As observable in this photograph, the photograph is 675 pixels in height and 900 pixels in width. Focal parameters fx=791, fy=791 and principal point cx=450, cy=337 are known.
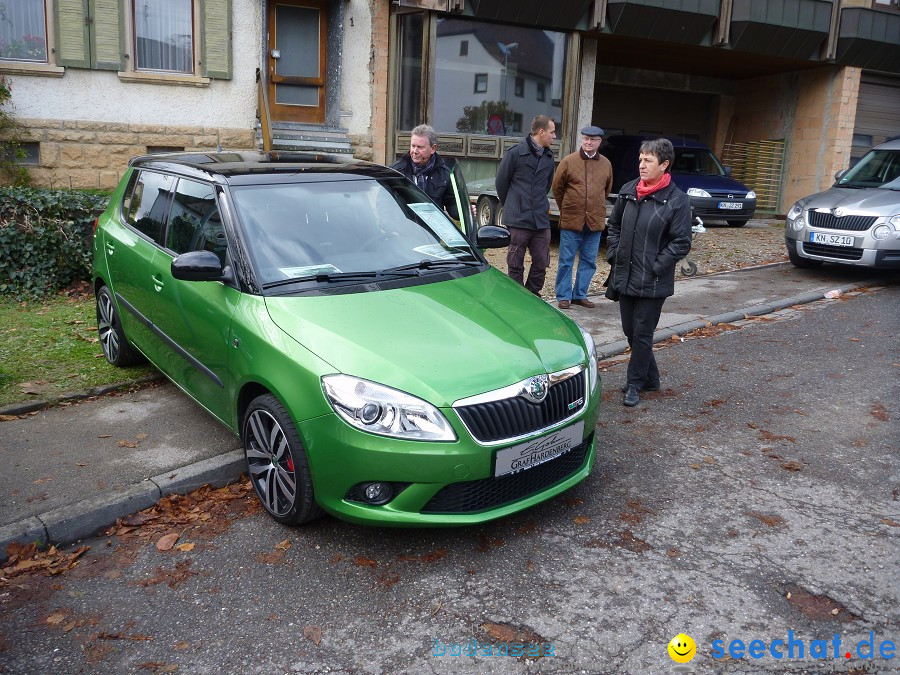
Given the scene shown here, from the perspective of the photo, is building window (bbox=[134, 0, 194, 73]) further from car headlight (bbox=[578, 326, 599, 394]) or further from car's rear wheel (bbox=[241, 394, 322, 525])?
car headlight (bbox=[578, 326, 599, 394])

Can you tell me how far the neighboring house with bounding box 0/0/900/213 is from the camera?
12914 millimetres

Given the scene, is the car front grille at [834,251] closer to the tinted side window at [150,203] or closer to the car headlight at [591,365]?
the car headlight at [591,365]

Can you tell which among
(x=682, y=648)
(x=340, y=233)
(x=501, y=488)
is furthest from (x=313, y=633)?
(x=340, y=233)

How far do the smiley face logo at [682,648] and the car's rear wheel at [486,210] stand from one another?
1092cm

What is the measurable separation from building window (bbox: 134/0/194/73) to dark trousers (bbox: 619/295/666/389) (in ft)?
34.9

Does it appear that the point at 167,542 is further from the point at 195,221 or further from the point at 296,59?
the point at 296,59

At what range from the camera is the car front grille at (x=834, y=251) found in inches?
402

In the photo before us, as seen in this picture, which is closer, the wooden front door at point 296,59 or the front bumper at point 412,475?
the front bumper at point 412,475

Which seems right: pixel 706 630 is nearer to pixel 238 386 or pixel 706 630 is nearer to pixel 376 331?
pixel 376 331

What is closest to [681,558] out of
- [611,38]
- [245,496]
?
[245,496]

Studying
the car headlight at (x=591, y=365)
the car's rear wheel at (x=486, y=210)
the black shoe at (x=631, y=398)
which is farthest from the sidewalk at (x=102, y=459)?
the car's rear wheel at (x=486, y=210)

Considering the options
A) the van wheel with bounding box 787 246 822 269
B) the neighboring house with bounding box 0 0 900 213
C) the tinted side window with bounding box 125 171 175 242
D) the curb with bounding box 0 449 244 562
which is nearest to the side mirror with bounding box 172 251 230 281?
the curb with bounding box 0 449 244 562

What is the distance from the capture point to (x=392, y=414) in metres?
3.50

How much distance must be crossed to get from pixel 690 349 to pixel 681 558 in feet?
13.0
